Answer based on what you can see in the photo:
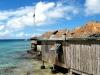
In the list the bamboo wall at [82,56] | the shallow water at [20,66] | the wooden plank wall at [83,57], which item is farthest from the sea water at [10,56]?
the wooden plank wall at [83,57]

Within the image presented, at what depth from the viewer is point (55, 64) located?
23.8m

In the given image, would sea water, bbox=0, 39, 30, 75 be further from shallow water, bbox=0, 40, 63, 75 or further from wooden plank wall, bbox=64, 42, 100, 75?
wooden plank wall, bbox=64, 42, 100, 75

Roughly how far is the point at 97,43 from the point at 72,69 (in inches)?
180

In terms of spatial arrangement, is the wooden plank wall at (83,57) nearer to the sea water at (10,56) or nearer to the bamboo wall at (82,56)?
the bamboo wall at (82,56)

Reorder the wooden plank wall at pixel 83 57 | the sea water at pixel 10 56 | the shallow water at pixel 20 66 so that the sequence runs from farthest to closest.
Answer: the sea water at pixel 10 56, the shallow water at pixel 20 66, the wooden plank wall at pixel 83 57

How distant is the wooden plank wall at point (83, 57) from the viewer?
16.8 m

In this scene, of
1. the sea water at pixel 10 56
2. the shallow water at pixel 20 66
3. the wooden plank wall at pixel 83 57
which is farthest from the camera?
the sea water at pixel 10 56

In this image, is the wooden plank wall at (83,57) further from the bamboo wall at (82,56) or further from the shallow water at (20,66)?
the shallow water at (20,66)

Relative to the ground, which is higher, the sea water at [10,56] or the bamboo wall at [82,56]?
the bamboo wall at [82,56]

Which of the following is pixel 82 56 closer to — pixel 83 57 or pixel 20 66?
pixel 83 57

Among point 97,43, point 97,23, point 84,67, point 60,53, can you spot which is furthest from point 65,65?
point 97,23

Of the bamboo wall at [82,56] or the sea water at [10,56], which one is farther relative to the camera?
the sea water at [10,56]

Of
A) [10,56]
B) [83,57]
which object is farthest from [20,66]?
[10,56]

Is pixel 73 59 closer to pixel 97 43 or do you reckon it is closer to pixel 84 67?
pixel 84 67
